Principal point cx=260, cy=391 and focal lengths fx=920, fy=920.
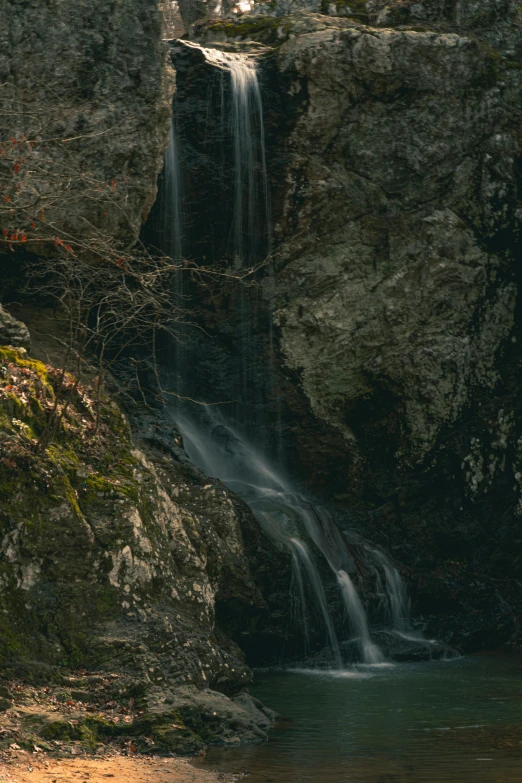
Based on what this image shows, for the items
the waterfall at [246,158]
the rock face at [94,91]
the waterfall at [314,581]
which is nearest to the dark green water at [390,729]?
the waterfall at [314,581]

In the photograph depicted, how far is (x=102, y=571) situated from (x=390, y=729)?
3.02m

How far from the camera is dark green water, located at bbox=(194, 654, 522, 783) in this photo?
6898 mm

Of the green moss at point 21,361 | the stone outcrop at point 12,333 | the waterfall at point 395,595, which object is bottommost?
the waterfall at point 395,595

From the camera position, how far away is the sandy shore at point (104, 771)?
6105 millimetres

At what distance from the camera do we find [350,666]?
40.1ft

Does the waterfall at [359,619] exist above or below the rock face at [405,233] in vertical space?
below

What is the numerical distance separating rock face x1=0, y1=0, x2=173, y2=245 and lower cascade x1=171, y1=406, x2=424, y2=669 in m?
4.00

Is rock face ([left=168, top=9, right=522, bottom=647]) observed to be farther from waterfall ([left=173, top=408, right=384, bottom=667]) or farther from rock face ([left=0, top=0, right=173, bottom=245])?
rock face ([left=0, top=0, right=173, bottom=245])

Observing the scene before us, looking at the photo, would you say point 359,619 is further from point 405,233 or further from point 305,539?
point 405,233

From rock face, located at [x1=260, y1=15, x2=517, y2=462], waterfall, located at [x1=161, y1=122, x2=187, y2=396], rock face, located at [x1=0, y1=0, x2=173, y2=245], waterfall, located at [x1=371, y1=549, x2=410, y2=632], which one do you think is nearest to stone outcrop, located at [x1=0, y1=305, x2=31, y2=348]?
rock face, located at [x1=0, y1=0, x2=173, y2=245]

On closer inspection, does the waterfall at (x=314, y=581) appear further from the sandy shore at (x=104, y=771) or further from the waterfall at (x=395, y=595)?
the sandy shore at (x=104, y=771)

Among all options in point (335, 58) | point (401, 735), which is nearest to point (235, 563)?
point (401, 735)

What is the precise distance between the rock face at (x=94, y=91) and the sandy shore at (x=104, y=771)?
7029 mm

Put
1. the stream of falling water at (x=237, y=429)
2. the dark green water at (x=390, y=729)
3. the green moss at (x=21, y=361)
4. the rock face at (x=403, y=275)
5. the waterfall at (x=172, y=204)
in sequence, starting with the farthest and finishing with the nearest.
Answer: the rock face at (x=403, y=275), the waterfall at (x=172, y=204), the stream of falling water at (x=237, y=429), the green moss at (x=21, y=361), the dark green water at (x=390, y=729)
